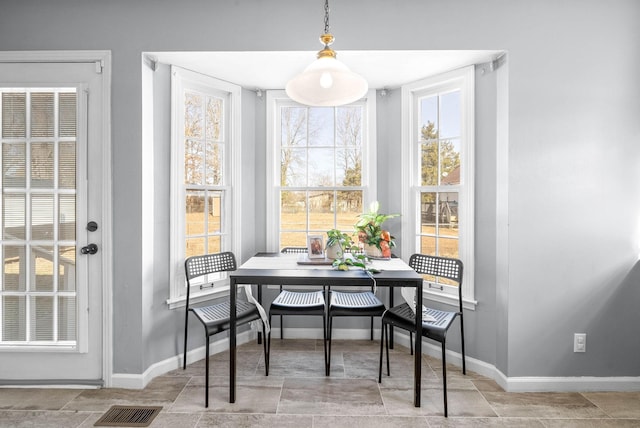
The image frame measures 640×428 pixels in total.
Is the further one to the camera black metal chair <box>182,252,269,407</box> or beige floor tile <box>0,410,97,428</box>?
black metal chair <box>182,252,269,407</box>

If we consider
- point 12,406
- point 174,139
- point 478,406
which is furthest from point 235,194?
point 478,406

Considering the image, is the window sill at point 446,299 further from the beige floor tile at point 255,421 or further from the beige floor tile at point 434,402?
the beige floor tile at point 255,421

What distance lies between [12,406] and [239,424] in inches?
59.8

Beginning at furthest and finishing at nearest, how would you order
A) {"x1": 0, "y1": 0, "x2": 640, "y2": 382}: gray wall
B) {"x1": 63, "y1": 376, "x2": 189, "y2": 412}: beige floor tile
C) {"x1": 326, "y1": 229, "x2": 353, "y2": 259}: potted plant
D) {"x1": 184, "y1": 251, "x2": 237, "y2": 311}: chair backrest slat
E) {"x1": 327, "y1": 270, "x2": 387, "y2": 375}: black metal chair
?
1. {"x1": 184, "y1": 251, "x2": 237, "y2": 311}: chair backrest slat
2. {"x1": 327, "y1": 270, "x2": 387, "y2": 375}: black metal chair
3. {"x1": 326, "y1": 229, "x2": 353, "y2": 259}: potted plant
4. {"x1": 0, "y1": 0, "x2": 640, "y2": 382}: gray wall
5. {"x1": 63, "y1": 376, "x2": 189, "y2": 412}: beige floor tile

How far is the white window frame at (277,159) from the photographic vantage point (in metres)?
3.40

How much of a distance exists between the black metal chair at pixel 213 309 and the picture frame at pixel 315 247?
1.86ft

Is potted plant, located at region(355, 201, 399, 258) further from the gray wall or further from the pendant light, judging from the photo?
the pendant light

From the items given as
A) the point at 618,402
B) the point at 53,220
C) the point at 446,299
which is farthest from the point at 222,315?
the point at 618,402

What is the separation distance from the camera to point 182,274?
9.63 feet

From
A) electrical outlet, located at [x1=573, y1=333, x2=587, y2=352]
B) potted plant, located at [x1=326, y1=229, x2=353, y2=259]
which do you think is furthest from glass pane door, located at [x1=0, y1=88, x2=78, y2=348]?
electrical outlet, located at [x1=573, y1=333, x2=587, y2=352]

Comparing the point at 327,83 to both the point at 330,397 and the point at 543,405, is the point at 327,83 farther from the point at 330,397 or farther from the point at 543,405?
Result: the point at 543,405

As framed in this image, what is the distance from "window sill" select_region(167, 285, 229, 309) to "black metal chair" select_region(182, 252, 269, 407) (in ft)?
0.22

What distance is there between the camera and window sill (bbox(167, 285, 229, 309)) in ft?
9.37

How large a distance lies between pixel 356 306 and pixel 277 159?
1.60 meters
